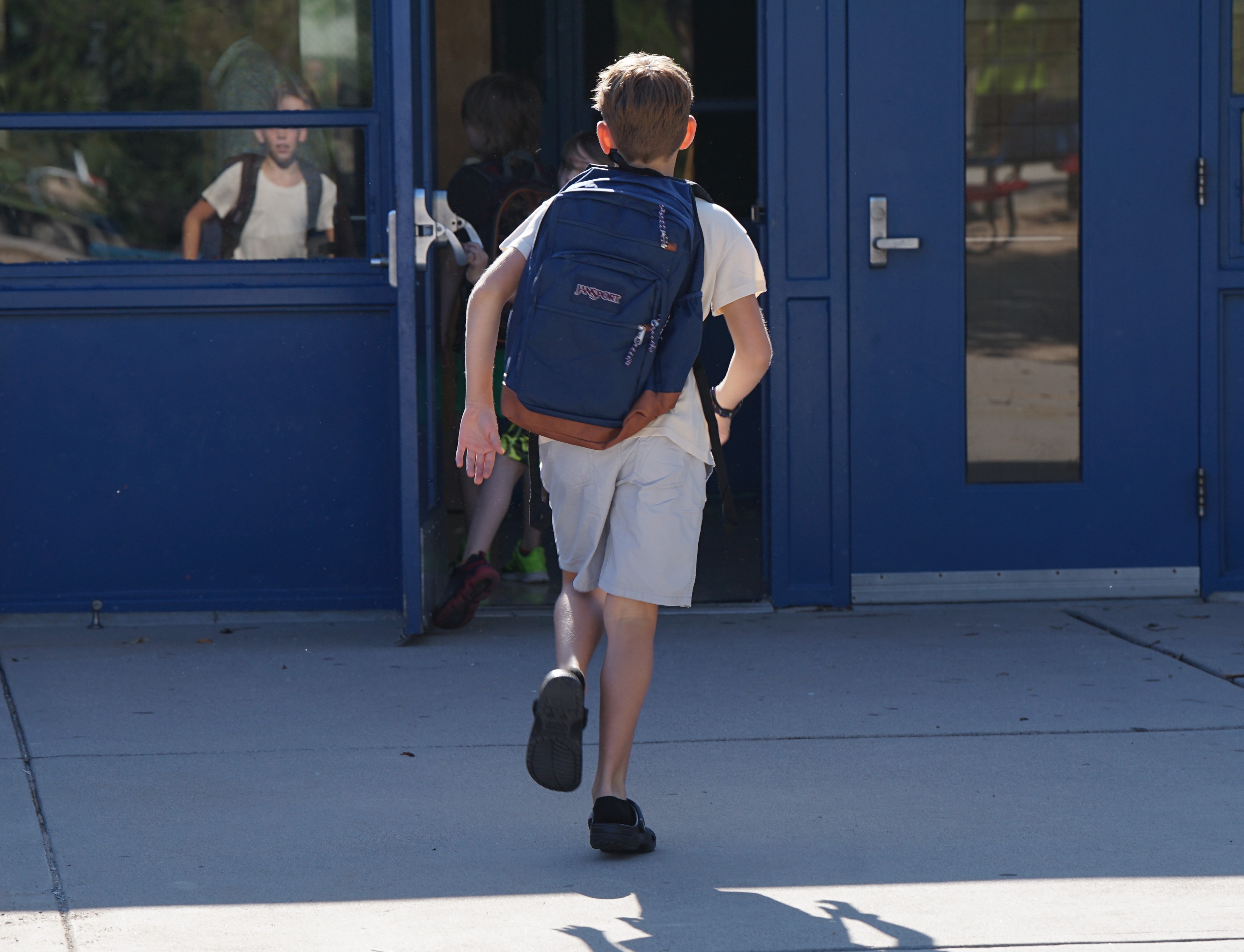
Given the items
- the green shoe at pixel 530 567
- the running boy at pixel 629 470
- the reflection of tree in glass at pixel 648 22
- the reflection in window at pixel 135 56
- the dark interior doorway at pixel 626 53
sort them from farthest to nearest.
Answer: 1. the reflection of tree in glass at pixel 648 22
2. the dark interior doorway at pixel 626 53
3. the green shoe at pixel 530 567
4. the reflection in window at pixel 135 56
5. the running boy at pixel 629 470

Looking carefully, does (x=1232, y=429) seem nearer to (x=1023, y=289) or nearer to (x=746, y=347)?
(x=1023, y=289)

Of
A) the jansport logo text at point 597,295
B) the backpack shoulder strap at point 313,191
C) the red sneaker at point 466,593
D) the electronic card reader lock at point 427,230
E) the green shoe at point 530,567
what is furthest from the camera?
the green shoe at point 530,567

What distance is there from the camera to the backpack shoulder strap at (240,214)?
568cm

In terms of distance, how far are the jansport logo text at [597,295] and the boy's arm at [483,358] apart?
199 millimetres

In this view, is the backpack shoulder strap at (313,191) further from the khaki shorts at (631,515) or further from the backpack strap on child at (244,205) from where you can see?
the khaki shorts at (631,515)

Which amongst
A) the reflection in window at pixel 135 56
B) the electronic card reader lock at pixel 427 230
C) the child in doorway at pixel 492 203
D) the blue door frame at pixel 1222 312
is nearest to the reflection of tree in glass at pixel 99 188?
the reflection in window at pixel 135 56

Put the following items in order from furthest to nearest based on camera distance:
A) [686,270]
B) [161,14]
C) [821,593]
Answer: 1. [821,593]
2. [161,14]
3. [686,270]

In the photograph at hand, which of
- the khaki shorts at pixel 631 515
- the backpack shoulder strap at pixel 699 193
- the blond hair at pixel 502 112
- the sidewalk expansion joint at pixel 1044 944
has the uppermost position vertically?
the blond hair at pixel 502 112

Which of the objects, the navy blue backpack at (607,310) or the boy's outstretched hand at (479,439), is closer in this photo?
the navy blue backpack at (607,310)

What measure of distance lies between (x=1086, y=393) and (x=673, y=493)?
300cm

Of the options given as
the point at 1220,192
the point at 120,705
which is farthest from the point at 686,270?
the point at 1220,192

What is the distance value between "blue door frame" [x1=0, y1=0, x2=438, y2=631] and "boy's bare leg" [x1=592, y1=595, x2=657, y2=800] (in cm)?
227

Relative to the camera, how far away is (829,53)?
5.76 m

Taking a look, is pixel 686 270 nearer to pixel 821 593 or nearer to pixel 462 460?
pixel 462 460
